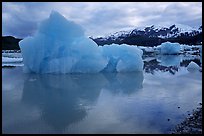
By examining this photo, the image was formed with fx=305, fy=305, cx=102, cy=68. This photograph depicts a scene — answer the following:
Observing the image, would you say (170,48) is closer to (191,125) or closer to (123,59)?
(123,59)

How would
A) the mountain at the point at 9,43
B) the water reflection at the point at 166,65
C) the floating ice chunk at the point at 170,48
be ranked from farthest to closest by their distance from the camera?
the mountain at the point at 9,43 < the floating ice chunk at the point at 170,48 < the water reflection at the point at 166,65

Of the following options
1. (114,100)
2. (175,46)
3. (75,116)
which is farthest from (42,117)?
(175,46)

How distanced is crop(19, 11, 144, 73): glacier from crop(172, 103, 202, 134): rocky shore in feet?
30.5

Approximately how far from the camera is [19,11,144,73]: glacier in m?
15.1

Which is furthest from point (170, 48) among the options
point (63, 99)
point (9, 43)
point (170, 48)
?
point (9, 43)

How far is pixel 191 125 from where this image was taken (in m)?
5.42

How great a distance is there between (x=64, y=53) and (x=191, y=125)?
10.5 meters

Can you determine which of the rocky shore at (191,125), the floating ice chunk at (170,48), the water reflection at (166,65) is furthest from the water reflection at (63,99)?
the floating ice chunk at (170,48)

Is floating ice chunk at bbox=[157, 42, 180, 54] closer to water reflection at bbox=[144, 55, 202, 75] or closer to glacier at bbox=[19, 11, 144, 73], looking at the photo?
water reflection at bbox=[144, 55, 202, 75]

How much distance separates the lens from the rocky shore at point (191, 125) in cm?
507

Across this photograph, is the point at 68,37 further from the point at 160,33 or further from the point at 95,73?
the point at 160,33

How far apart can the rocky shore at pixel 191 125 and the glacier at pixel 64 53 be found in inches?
366

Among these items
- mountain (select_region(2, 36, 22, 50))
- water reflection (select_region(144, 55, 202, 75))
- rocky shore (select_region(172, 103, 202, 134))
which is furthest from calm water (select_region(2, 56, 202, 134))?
mountain (select_region(2, 36, 22, 50))

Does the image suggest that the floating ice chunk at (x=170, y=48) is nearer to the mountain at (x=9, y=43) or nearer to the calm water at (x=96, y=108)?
the calm water at (x=96, y=108)
